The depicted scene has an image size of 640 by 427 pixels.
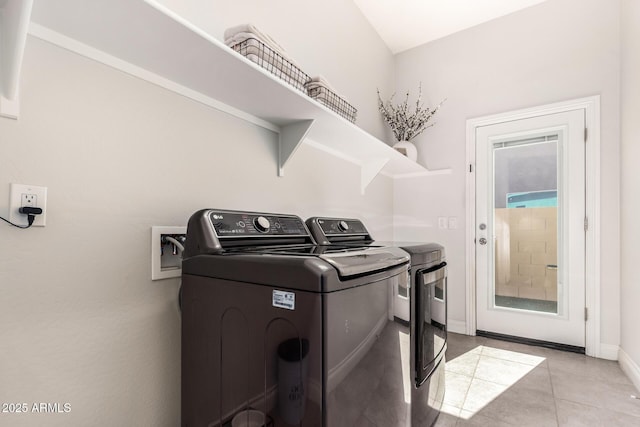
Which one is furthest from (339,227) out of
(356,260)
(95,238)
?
(95,238)

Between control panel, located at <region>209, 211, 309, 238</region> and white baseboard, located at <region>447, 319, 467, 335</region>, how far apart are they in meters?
2.17

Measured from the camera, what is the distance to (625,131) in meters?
2.19

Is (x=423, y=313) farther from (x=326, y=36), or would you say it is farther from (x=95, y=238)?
(x=326, y=36)

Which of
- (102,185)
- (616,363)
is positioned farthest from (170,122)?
(616,363)

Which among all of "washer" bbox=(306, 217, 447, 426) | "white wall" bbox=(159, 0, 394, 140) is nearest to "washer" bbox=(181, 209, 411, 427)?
"washer" bbox=(306, 217, 447, 426)

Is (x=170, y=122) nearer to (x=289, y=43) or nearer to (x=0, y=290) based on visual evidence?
(x=0, y=290)

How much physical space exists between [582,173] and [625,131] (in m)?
0.37

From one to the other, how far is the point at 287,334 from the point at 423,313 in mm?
777

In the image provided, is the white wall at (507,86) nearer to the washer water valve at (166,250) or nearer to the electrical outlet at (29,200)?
the washer water valve at (166,250)

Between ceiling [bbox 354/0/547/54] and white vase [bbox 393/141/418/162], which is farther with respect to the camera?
white vase [bbox 393/141/418/162]

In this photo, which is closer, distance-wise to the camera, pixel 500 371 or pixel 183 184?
pixel 183 184

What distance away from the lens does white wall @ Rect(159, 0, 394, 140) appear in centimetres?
139

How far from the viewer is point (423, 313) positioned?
52.2 inches

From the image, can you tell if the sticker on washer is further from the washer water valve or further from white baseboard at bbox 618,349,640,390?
white baseboard at bbox 618,349,640,390
